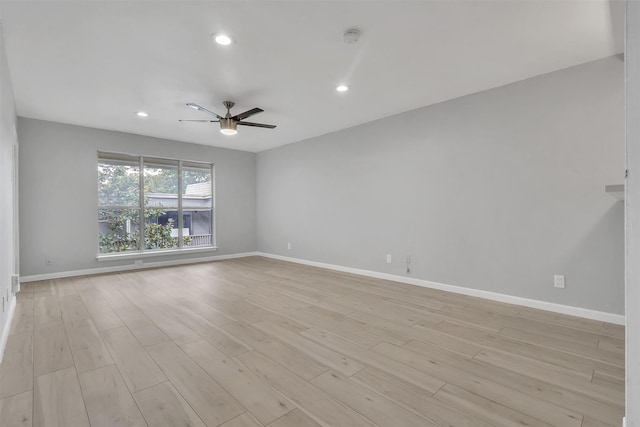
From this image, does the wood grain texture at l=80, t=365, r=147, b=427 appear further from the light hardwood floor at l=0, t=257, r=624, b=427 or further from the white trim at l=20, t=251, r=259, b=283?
the white trim at l=20, t=251, r=259, b=283

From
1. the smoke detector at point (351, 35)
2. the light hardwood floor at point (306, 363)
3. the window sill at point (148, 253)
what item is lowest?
the light hardwood floor at point (306, 363)

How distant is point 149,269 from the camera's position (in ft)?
17.8

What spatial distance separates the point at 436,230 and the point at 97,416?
378 cm

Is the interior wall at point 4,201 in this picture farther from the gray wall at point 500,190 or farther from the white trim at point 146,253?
the gray wall at point 500,190

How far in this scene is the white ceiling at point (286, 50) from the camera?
213 cm

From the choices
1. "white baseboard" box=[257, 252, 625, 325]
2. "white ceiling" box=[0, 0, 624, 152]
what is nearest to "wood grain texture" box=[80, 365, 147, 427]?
"white ceiling" box=[0, 0, 624, 152]

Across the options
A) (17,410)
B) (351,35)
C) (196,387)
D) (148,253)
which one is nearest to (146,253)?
(148,253)

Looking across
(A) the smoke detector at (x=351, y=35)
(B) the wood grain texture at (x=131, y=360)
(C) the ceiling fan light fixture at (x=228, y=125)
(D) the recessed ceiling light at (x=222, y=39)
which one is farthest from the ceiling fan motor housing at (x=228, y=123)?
(B) the wood grain texture at (x=131, y=360)

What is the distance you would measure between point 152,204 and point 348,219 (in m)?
3.92

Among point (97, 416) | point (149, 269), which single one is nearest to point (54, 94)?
point (149, 269)

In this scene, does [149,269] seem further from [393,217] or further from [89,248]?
[393,217]

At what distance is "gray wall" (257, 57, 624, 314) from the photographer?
2.83 meters

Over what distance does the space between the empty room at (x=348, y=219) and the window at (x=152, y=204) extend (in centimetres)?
6

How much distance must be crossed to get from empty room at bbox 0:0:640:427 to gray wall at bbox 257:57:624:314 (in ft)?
0.07
